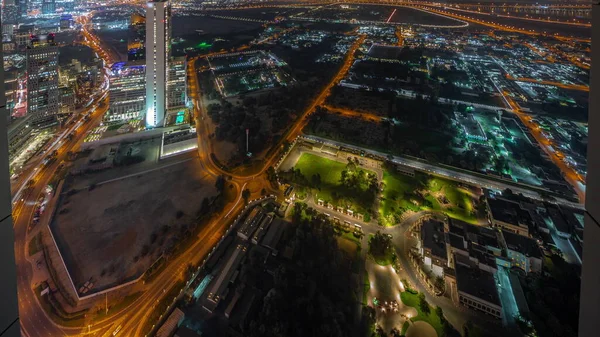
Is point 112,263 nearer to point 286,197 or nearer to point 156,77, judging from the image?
point 286,197

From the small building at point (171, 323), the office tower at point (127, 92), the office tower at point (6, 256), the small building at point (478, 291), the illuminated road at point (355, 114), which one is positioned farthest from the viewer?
the illuminated road at point (355, 114)

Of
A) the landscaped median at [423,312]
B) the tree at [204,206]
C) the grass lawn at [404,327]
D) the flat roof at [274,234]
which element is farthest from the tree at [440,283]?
the tree at [204,206]

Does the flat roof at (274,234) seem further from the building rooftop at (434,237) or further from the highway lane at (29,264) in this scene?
the highway lane at (29,264)

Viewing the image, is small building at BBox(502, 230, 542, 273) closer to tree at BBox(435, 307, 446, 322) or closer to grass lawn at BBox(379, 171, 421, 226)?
grass lawn at BBox(379, 171, 421, 226)

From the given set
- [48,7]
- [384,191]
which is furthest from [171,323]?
[48,7]

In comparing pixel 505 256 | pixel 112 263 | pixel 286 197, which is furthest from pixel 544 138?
pixel 112 263

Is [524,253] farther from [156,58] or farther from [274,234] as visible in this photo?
[156,58]
